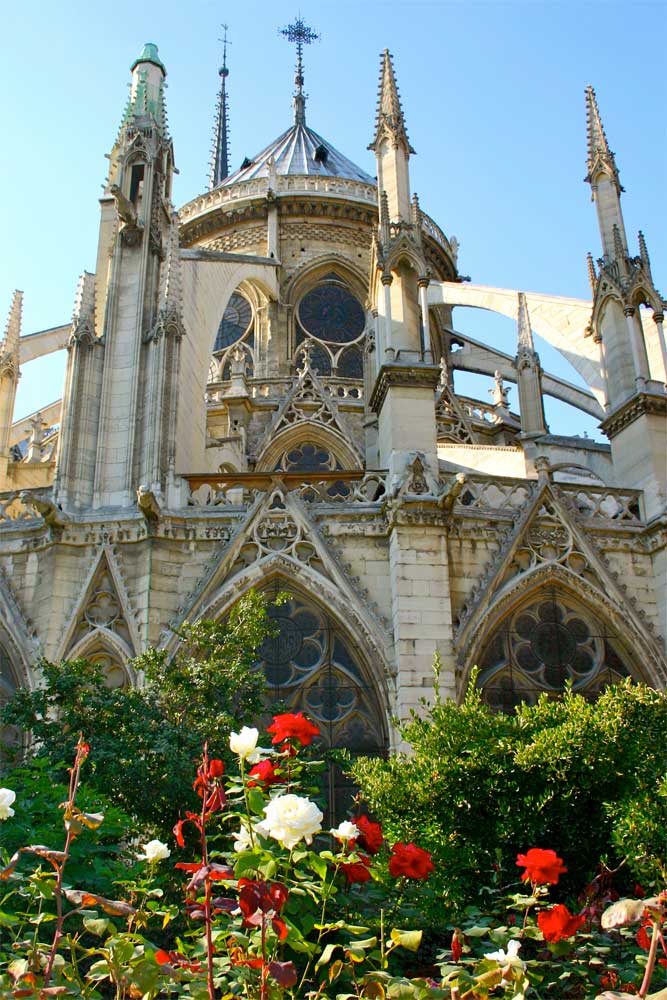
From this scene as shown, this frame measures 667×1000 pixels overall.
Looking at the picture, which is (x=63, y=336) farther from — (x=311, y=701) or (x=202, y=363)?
(x=311, y=701)

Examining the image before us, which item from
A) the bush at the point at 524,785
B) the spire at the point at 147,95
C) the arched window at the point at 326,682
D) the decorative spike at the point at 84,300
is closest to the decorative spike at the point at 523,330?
the spire at the point at 147,95

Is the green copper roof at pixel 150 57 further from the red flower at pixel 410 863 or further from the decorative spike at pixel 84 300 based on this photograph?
the red flower at pixel 410 863

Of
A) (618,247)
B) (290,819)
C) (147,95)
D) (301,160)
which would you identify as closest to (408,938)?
(290,819)

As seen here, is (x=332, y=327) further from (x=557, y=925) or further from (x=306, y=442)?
(x=557, y=925)

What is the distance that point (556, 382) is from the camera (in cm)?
2478

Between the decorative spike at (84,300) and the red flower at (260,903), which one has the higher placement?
the decorative spike at (84,300)

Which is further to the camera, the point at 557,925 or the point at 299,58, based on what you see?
the point at 299,58

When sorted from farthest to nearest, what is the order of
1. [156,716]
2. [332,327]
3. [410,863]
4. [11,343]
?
[332,327] → [11,343] → [156,716] → [410,863]

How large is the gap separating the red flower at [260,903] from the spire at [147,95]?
1464 centimetres

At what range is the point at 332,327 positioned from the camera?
98.0ft

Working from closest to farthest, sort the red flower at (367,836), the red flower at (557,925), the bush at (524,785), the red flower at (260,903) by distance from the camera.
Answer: the red flower at (260,903), the red flower at (557,925), the red flower at (367,836), the bush at (524,785)

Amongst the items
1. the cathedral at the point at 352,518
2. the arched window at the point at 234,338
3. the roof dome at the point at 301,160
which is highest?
the roof dome at the point at 301,160

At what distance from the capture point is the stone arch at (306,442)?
22.3 metres

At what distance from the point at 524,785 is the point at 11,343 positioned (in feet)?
53.1
